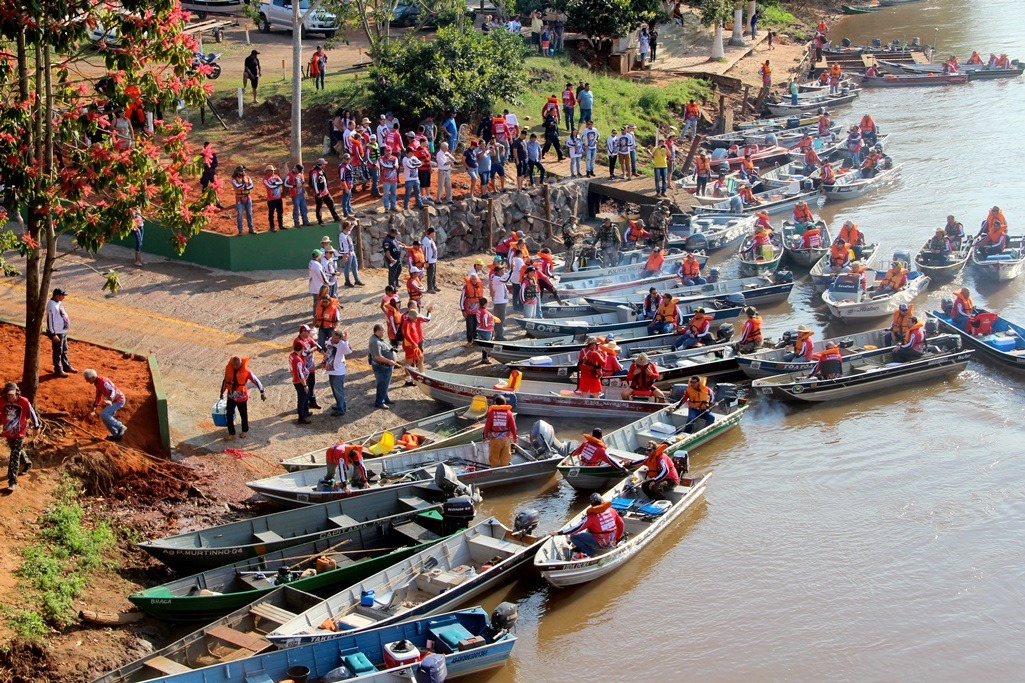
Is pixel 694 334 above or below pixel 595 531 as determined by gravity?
above

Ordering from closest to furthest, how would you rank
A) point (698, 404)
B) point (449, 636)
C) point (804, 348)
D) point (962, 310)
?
point (449, 636), point (698, 404), point (804, 348), point (962, 310)

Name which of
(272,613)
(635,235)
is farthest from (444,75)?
(272,613)

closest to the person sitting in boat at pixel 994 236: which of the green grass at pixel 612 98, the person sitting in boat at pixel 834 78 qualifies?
the green grass at pixel 612 98

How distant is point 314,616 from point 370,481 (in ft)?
13.8

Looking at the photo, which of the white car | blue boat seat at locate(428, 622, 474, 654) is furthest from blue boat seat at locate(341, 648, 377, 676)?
A: the white car

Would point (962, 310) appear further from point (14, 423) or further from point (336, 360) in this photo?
point (14, 423)

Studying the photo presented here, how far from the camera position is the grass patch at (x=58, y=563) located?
1555 cm

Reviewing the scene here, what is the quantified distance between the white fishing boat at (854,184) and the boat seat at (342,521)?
26.4m

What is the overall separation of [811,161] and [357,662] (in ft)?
104

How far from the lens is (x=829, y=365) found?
81.3 feet

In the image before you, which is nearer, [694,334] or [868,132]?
[694,334]

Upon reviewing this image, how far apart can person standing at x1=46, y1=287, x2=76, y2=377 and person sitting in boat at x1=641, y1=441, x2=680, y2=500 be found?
10871 mm

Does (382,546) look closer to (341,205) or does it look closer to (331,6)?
(341,205)

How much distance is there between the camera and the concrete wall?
28.0m
